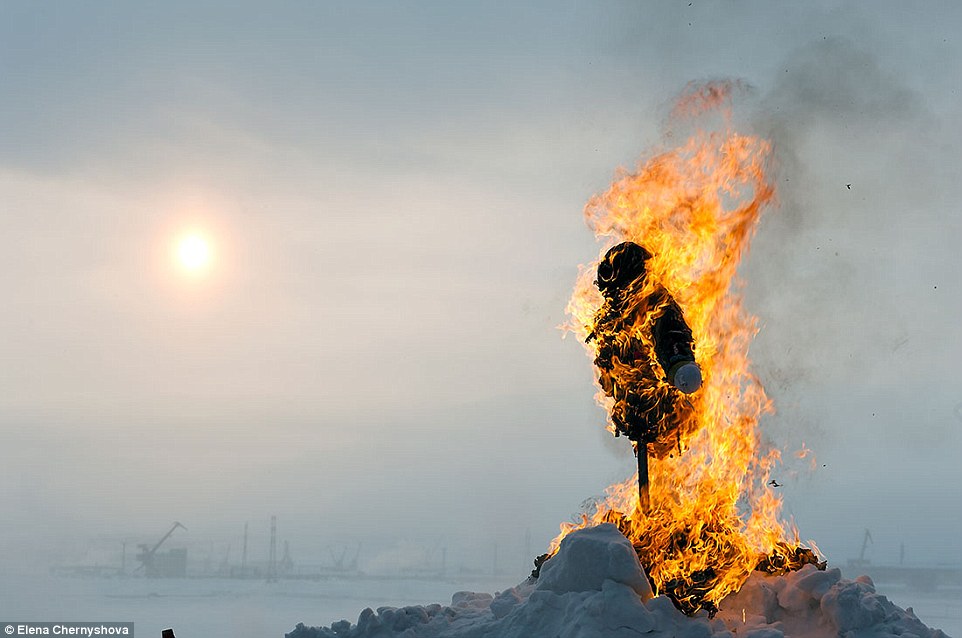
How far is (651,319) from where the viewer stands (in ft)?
59.8

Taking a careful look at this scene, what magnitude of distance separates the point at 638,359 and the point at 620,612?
16.2 ft

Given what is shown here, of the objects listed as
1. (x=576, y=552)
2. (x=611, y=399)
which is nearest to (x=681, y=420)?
(x=611, y=399)

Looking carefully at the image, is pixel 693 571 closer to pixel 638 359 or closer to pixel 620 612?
pixel 620 612

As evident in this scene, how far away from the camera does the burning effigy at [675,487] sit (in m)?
16.3

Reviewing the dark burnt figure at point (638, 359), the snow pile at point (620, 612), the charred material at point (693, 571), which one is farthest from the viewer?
the dark burnt figure at point (638, 359)

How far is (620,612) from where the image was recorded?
51.0 feet

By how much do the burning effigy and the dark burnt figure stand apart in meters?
0.03

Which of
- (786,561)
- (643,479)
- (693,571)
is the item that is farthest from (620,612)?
(786,561)

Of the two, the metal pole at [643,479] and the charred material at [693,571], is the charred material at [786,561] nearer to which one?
the charred material at [693,571]

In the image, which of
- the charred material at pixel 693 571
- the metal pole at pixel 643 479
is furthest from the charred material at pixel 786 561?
the metal pole at pixel 643 479

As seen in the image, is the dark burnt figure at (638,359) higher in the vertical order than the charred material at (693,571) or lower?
higher

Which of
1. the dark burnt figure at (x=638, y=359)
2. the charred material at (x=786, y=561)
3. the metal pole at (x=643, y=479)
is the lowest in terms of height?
the charred material at (x=786, y=561)

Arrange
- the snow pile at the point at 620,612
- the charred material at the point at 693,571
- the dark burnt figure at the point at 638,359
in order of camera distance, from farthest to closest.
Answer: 1. the dark burnt figure at the point at 638,359
2. the charred material at the point at 693,571
3. the snow pile at the point at 620,612

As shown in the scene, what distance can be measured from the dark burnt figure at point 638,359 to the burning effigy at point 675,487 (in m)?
0.03
